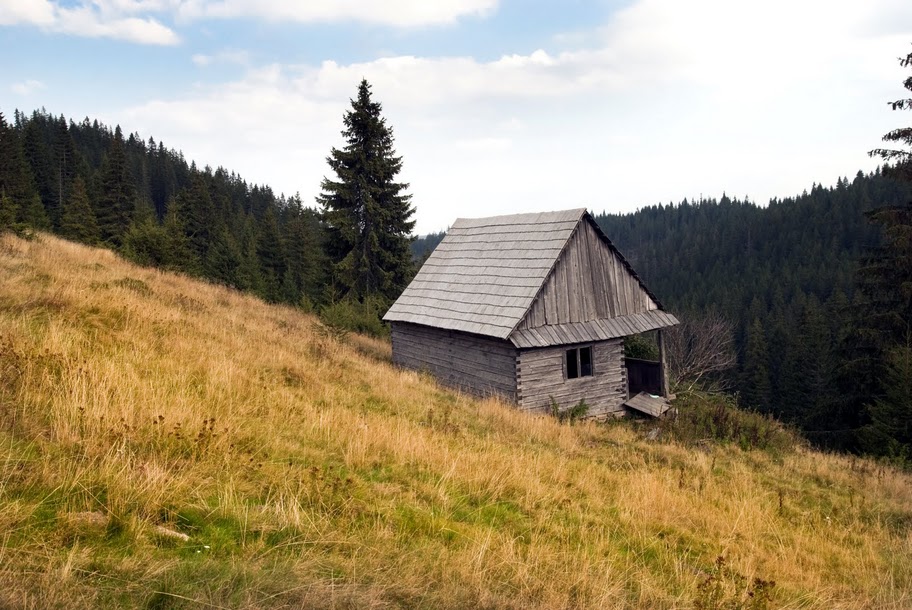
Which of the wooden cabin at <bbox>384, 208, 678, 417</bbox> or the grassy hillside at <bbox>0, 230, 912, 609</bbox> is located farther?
the wooden cabin at <bbox>384, 208, 678, 417</bbox>

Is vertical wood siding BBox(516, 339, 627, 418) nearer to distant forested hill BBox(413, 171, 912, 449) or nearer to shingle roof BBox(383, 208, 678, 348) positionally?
shingle roof BBox(383, 208, 678, 348)

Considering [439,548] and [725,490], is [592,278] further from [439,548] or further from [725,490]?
[439,548]

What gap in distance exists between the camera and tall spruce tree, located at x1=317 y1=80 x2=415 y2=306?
3228 cm

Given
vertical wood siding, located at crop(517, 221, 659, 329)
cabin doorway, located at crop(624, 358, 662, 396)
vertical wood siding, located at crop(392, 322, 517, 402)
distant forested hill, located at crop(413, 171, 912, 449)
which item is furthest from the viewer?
distant forested hill, located at crop(413, 171, 912, 449)

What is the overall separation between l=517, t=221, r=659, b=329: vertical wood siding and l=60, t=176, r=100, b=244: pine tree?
48.6m

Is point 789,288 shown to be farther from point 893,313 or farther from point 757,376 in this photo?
point 893,313

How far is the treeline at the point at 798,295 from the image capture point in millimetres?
21688

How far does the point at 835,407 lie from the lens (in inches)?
877

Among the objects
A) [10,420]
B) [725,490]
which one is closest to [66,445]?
[10,420]

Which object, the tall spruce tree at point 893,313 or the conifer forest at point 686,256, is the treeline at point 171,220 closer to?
the conifer forest at point 686,256

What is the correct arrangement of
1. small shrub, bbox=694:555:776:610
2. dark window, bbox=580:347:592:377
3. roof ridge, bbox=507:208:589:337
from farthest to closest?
dark window, bbox=580:347:592:377
roof ridge, bbox=507:208:589:337
small shrub, bbox=694:555:776:610

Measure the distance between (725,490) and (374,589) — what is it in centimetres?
689

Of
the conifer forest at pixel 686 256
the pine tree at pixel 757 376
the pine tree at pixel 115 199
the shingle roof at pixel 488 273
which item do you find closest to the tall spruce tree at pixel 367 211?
the conifer forest at pixel 686 256

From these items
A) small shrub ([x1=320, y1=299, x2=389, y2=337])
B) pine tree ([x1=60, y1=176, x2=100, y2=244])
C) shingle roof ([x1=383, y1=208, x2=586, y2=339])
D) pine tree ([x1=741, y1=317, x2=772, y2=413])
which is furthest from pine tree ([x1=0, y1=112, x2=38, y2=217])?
pine tree ([x1=741, y1=317, x2=772, y2=413])
